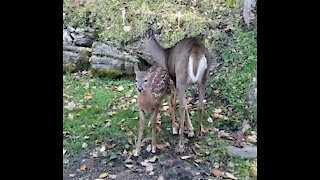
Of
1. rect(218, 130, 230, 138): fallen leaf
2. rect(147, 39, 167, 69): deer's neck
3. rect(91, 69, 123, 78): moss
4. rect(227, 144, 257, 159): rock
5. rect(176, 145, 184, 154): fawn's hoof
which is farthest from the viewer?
rect(91, 69, 123, 78): moss

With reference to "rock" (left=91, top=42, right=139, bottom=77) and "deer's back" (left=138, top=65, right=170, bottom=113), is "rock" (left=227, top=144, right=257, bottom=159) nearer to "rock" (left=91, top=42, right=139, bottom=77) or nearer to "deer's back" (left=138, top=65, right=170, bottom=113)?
"deer's back" (left=138, top=65, right=170, bottom=113)

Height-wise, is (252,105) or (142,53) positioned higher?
(142,53)

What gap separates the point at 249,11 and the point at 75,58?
1.92 meters

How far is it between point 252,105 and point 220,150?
0.61 meters

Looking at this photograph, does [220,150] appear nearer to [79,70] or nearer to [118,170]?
[118,170]

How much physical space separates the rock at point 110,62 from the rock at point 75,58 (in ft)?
0.34

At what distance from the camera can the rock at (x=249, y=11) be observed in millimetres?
4785

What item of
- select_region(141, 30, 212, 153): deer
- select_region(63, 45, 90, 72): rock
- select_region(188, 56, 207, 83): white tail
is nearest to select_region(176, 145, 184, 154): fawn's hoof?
select_region(141, 30, 212, 153): deer

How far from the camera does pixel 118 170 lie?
10.9 feet

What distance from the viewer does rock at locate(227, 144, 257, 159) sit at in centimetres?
345

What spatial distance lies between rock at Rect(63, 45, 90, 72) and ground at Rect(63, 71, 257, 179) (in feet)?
0.29

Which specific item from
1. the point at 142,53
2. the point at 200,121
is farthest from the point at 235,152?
the point at 142,53
